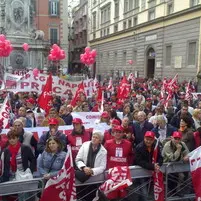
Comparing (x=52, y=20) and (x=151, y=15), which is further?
(x=52, y=20)

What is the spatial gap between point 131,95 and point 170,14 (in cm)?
1768

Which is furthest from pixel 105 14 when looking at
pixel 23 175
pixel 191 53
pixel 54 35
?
pixel 23 175

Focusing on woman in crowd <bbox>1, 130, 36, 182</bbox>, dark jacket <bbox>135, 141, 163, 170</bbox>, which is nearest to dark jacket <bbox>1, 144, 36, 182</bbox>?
woman in crowd <bbox>1, 130, 36, 182</bbox>

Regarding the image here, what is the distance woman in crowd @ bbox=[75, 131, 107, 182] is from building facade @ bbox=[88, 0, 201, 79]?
22022mm

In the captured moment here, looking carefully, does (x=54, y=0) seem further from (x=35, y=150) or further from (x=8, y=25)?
(x=35, y=150)

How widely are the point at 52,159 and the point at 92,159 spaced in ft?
2.11

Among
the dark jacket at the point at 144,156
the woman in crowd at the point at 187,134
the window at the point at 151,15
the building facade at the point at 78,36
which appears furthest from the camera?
the building facade at the point at 78,36

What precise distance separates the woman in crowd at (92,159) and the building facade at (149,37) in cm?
2202

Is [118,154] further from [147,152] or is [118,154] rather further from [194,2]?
[194,2]

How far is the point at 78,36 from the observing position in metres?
68.6

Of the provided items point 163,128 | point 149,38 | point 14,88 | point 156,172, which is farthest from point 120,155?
point 149,38

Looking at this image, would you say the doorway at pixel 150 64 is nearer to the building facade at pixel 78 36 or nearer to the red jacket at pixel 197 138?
the building facade at pixel 78 36

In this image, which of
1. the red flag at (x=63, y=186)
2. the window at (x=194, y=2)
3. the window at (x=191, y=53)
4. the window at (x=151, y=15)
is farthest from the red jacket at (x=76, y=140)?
the window at (x=151, y=15)

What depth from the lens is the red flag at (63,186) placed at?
16.3ft
